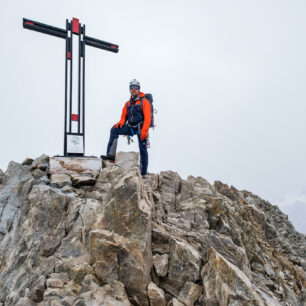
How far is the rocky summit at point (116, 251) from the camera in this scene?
7246 mm

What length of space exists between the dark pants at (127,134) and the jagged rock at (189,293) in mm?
6763

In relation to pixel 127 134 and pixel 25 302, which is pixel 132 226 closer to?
pixel 25 302

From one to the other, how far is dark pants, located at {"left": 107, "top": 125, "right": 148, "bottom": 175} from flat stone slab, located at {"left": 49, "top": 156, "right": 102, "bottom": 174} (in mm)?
1179

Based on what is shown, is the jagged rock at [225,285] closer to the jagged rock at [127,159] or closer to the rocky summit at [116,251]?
the rocky summit at [116,251]

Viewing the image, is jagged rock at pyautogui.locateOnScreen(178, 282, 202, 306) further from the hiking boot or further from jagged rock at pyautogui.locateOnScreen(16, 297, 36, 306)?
the hiking boot

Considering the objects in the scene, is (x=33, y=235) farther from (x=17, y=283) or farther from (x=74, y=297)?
(x=74, y=297)

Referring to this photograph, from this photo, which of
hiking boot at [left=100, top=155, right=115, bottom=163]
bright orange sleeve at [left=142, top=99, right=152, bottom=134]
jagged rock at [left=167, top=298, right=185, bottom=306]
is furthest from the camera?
hiking boot at [left=100, top=155, right=115, bottom=163]

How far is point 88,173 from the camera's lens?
1321cm

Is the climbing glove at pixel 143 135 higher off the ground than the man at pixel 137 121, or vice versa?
the man at pixel 137 121

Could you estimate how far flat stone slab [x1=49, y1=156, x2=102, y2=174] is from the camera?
43.1ft

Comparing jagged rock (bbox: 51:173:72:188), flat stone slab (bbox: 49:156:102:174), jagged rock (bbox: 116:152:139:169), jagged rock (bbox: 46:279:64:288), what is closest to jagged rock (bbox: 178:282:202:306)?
jagged rock (bbox: 46:279:64:288)

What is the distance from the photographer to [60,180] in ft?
39.5

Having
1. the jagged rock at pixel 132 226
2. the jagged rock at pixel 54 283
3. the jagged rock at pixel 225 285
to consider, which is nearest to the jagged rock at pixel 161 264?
the jagged rock at pixel 132 226

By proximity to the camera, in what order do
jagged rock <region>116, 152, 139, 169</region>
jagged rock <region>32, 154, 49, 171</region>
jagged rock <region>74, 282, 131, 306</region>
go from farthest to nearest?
1. jagged rock <region>116, 152, 139, 169</region>
2. jagged rock <region>32, 154, 49, 171</region>
3. jagged rock <region>74, 282, 131, 306</region>
